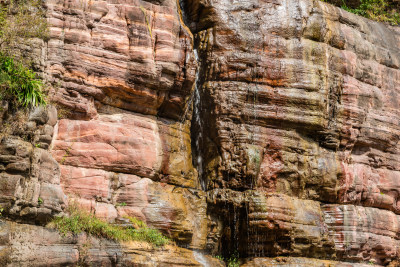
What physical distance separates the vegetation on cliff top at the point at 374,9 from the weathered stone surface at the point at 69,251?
14.9 meters

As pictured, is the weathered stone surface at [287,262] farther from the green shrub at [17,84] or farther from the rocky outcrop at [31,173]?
the green shrub at [17,84]

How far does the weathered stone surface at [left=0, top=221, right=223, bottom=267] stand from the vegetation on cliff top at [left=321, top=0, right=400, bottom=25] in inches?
586

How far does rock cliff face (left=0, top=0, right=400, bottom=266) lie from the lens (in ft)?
50.3

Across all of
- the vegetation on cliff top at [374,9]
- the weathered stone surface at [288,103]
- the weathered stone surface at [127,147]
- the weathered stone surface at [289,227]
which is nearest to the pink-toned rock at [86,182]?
the weathered stone surface at [127,147]

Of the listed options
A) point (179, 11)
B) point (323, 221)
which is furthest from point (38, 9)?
point (323, 221)

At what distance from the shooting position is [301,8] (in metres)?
19.4

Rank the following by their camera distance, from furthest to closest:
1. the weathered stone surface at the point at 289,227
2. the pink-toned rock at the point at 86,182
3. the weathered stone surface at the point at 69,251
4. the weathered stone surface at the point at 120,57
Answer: the weathered stone surface at the point at 289,227 → the weathered stone surface at the point at 120,57 → the pink-toned rock at the point at 86,182 → the weathered stone surface at the point at 69,251

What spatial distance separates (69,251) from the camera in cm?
1277

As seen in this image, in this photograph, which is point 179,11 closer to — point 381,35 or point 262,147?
point 262,147

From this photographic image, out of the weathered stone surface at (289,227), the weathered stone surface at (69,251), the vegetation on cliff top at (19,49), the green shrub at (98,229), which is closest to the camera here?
the weathered stone surface at (69,251)

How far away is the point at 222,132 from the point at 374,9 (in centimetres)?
1165

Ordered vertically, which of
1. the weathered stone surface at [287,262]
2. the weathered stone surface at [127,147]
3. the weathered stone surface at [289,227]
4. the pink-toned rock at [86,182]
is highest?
the weathered stone surface at [127,147]

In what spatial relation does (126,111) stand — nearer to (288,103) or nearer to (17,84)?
(17,84)

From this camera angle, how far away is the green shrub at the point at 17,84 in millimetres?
13430
